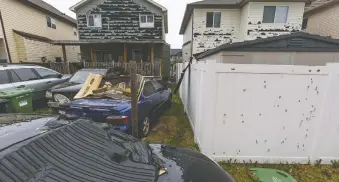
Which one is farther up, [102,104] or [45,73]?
[45,73]

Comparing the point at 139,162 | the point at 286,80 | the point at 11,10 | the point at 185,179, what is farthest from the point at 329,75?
the point at 11,10

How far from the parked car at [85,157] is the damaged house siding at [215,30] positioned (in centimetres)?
1290

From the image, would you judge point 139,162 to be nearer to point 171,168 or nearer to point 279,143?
point 171,168

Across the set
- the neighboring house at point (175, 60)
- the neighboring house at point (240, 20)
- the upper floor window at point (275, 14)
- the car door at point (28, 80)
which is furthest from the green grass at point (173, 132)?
the neighboring house at point (175, 60)

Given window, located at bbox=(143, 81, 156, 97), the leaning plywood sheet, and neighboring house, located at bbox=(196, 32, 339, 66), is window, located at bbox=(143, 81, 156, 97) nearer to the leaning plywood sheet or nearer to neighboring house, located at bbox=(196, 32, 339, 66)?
the leaning plywood sheet

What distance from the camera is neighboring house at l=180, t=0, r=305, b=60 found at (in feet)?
40.7

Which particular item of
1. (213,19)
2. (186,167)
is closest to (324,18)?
(213,19)

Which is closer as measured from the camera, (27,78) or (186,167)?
(186,167)

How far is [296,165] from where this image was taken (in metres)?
3.34

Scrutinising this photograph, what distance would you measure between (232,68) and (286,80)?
0.96 m

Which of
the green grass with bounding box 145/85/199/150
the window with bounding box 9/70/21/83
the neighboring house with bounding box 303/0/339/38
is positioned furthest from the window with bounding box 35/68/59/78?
the neighboring house with bounding box 303/0/339/38

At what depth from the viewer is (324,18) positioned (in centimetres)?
1327

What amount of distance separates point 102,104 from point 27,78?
4.97 meters

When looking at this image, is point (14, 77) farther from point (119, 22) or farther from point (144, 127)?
point (119, 22)
